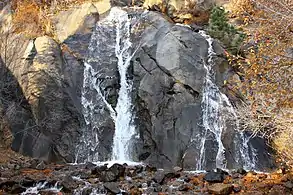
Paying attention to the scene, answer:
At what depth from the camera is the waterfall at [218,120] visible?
16.5 meters

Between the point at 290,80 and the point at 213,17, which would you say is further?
the point at 213,17

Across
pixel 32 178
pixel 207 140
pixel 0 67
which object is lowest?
pixel 32 178

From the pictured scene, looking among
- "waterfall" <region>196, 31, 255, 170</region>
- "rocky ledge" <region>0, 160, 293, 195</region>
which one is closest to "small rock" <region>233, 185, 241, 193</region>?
"rocky ledge" <region>0, 160, 293, 195</region>

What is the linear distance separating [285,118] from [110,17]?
15.1 meters

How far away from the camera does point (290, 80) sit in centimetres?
869

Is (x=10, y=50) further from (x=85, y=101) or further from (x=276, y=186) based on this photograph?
(x=276, y=186)

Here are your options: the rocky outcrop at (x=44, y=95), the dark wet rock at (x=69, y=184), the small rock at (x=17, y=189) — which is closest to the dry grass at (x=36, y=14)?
the rocky outcrop at (x=44, y=95)

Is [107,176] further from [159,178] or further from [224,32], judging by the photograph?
[224,32]

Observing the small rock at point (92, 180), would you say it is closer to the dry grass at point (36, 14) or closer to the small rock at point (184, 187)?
the small rock at point (184, 187)

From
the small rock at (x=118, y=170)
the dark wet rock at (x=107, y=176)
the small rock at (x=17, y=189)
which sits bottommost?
the small rock at (x=17, y=189)

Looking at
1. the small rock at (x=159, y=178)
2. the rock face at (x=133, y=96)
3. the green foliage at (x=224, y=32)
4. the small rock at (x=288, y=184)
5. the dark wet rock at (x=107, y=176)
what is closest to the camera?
the small rock at (x=288, y=184)

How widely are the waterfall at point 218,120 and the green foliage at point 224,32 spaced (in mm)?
2426

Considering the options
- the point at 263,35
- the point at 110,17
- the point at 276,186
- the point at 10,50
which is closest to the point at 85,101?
the point at 10,50

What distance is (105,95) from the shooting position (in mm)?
18766
